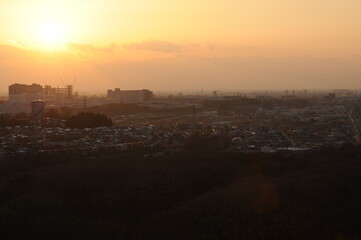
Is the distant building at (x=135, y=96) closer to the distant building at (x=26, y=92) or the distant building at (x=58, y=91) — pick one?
the distant building at (x=58, y=91)

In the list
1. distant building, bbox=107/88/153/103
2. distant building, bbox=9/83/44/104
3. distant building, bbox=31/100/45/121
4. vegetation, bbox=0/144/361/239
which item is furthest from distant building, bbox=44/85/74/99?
vegetation, bbox=0/144/361/239

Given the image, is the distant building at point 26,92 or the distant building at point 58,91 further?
the distant building at point 58,91

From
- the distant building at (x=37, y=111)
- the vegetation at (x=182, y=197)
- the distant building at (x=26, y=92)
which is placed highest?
the distant building at (x=26, y=92)

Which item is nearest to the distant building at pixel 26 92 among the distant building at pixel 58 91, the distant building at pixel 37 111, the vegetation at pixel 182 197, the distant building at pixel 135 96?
the distant building at pixel 58 91

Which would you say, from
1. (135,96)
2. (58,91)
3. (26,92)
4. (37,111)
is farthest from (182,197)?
(135,96)

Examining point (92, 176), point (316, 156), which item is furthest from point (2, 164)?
point (316, 156)

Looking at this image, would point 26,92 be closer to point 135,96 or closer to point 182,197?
point 135,96

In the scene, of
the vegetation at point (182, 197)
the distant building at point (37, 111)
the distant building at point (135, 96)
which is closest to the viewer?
the vegetation at point (182, 197)

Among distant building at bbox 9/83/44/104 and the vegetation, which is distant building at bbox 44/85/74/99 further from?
the vegetation

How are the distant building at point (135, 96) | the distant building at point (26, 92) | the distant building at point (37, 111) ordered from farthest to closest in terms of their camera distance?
1. the distant building at point (135, 96)
2. the distant building at point (26, 92)
3. the distant building at point (37, 111)

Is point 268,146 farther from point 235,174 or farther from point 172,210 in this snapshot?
point 172,210
